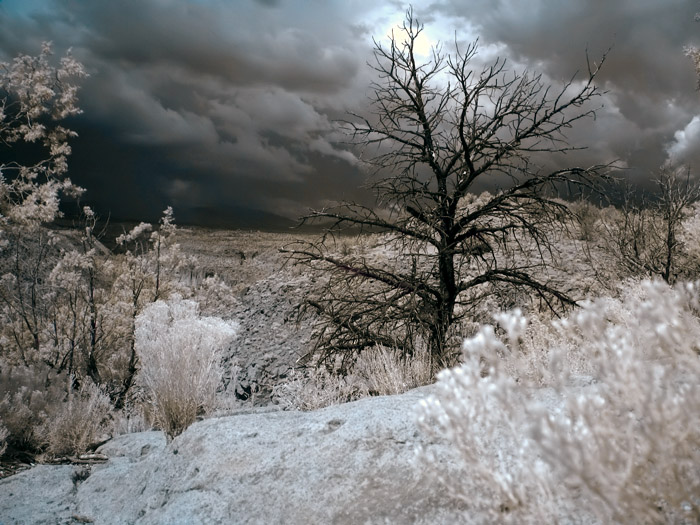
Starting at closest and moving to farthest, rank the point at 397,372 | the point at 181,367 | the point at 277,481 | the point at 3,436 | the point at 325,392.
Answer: the point at 277,481 → the point at 181,367 → the point at 3,436 → the point at 397,372 → the point at 325,392

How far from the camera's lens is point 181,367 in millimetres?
5086

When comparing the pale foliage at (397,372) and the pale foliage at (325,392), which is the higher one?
the pale foliage at (397,372)

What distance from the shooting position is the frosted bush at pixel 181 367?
4.82 meters

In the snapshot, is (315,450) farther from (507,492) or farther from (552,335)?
(552,335)

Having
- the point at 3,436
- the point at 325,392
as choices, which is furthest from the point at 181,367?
the point at 3,436

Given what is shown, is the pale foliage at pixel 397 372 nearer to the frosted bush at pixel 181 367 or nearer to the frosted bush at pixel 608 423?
A: the frosted bush at pixel 181 367

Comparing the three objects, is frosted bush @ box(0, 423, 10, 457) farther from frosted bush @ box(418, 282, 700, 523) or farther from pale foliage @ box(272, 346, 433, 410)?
frosted bush @ box(418, 282, 700, 523)

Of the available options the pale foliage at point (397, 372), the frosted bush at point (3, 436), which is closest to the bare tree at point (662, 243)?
the pale foliage at point (397, 372)

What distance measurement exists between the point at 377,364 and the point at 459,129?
3382 mm

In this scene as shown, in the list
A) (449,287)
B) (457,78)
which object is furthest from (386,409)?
(457,78)

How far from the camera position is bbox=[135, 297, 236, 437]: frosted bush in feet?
15.8

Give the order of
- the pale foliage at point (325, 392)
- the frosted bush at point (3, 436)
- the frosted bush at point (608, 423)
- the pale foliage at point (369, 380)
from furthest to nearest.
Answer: the pale foliage at point (325, 392) < the pale foliage at point (369, 380) < the frosted bush at point (3, 436) < the frosted bush at point (608, 423)

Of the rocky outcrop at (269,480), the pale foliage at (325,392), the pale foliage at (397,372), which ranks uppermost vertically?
the pale foliage at (397,372)

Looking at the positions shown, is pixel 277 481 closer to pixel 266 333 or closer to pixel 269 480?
pixel 269 480
